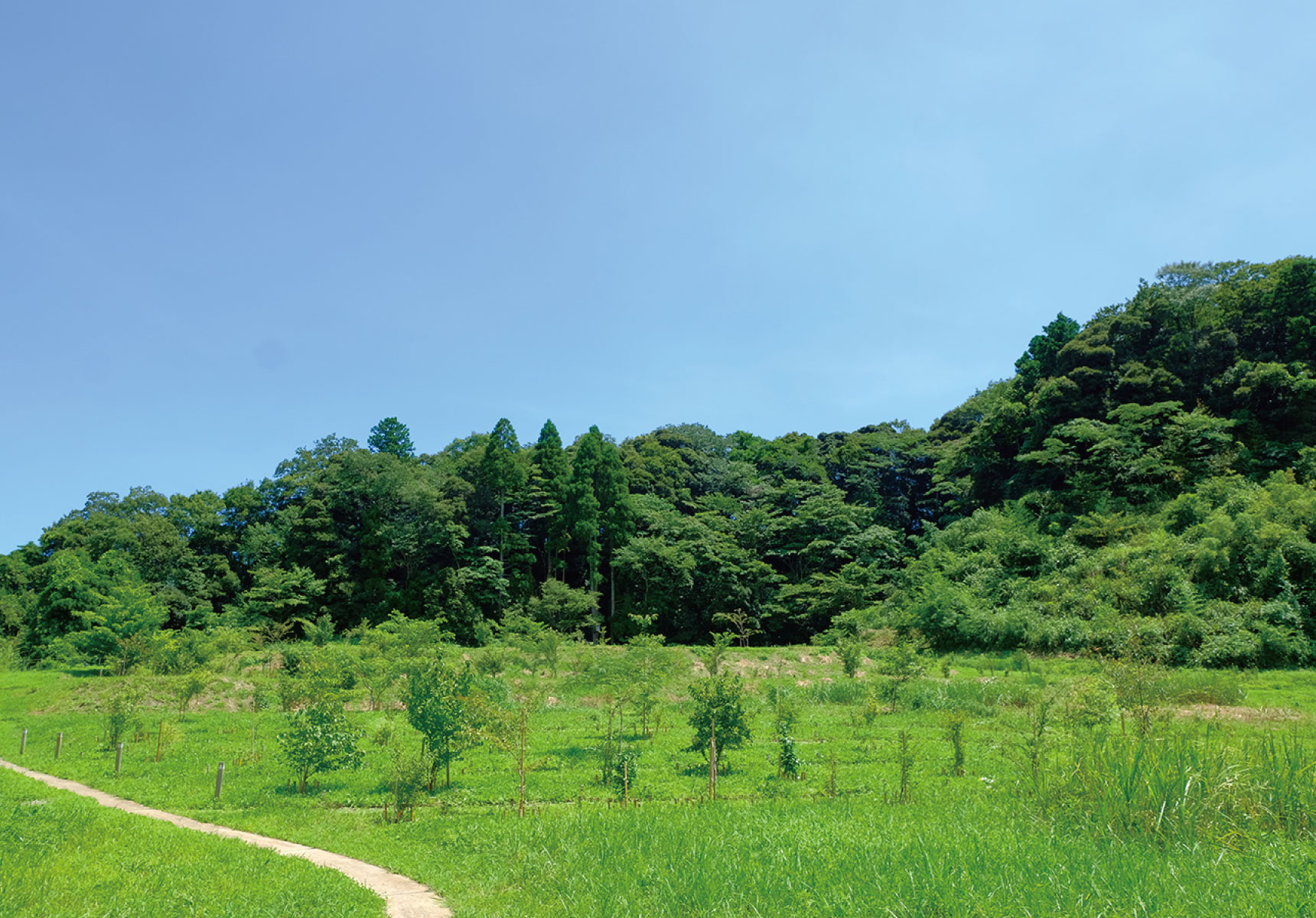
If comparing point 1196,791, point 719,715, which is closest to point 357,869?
point 719,715

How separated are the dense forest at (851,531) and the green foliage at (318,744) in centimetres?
1660

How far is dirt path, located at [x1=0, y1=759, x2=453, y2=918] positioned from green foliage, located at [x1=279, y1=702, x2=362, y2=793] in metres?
1.94

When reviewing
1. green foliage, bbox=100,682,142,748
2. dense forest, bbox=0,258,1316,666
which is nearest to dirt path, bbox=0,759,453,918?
green foliage, bbox=100,682,142,748

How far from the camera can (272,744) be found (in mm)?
16578

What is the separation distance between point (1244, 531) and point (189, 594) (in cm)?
5017

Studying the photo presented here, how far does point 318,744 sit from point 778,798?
8136mm

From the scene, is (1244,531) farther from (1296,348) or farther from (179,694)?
(179,694)

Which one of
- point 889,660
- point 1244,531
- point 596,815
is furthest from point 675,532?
point 596,815

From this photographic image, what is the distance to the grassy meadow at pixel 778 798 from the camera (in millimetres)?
5855

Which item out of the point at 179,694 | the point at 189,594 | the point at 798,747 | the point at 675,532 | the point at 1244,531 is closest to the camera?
the point at 798,747

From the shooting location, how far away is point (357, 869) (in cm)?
803

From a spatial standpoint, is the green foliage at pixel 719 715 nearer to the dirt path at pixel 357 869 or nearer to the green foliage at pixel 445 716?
the green foliage at pixel 445 716

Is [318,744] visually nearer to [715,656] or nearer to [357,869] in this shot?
[357,869]

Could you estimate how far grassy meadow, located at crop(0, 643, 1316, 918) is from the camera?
586 cm
